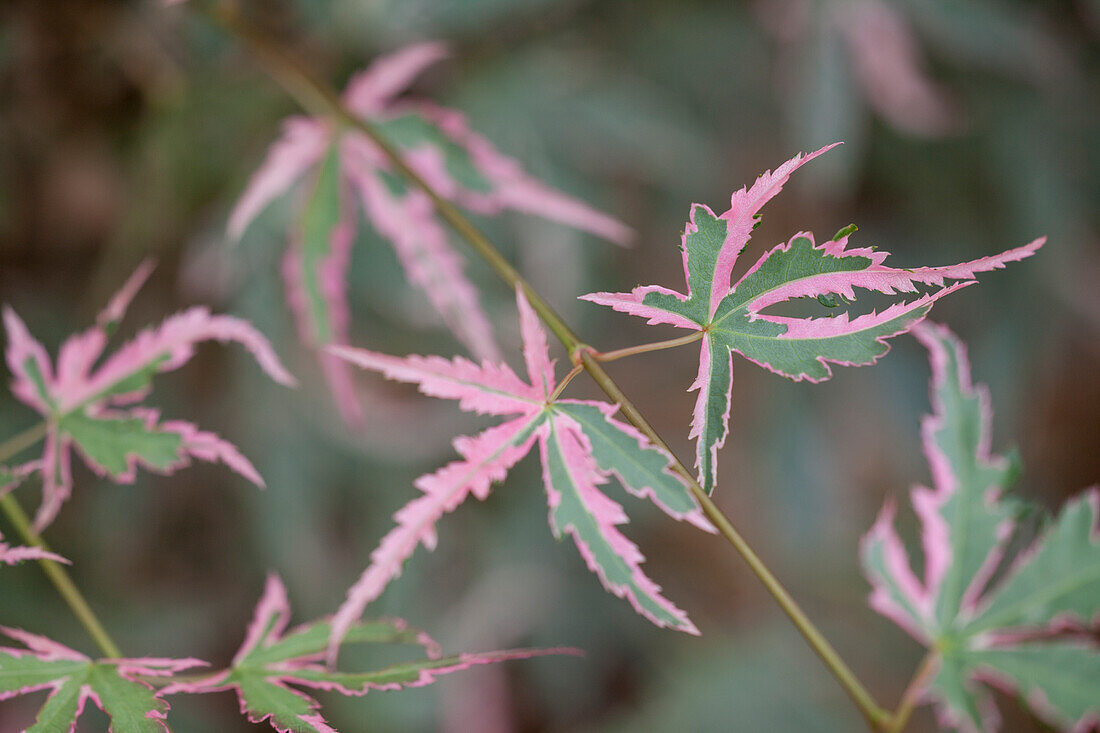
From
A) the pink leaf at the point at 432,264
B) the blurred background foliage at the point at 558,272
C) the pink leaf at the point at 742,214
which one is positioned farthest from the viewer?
the blurred background foliage at the point at 558,272

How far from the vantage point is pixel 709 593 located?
1.22 meters

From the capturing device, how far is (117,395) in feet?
1.10

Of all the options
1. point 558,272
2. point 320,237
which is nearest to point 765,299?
point 320,237

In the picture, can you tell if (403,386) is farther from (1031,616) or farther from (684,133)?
(1031,616)

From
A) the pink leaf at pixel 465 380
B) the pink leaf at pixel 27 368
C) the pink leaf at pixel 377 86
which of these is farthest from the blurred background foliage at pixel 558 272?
the pink leaf at pixel 465 380

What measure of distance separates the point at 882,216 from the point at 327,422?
0.76 metres

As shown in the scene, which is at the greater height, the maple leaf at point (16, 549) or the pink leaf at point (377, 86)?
the pink leaf at point (377, 86)

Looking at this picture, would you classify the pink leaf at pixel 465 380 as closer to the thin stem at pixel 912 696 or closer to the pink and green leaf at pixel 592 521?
the pink and green leaf at pixel 592 521

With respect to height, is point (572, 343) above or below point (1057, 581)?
above

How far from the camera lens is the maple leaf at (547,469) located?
0.26 m

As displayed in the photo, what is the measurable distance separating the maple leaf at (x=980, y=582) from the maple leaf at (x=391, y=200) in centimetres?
21

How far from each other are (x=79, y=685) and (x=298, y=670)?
73 millimetres

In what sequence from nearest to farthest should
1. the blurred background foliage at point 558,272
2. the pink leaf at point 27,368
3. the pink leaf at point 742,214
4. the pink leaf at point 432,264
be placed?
the pink leaf at point 742,214, the pink leaf at point 27,368, the pink leaf at point 432,264, the blurred background foliage at point 558,272

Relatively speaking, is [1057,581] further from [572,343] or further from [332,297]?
[332,297]
